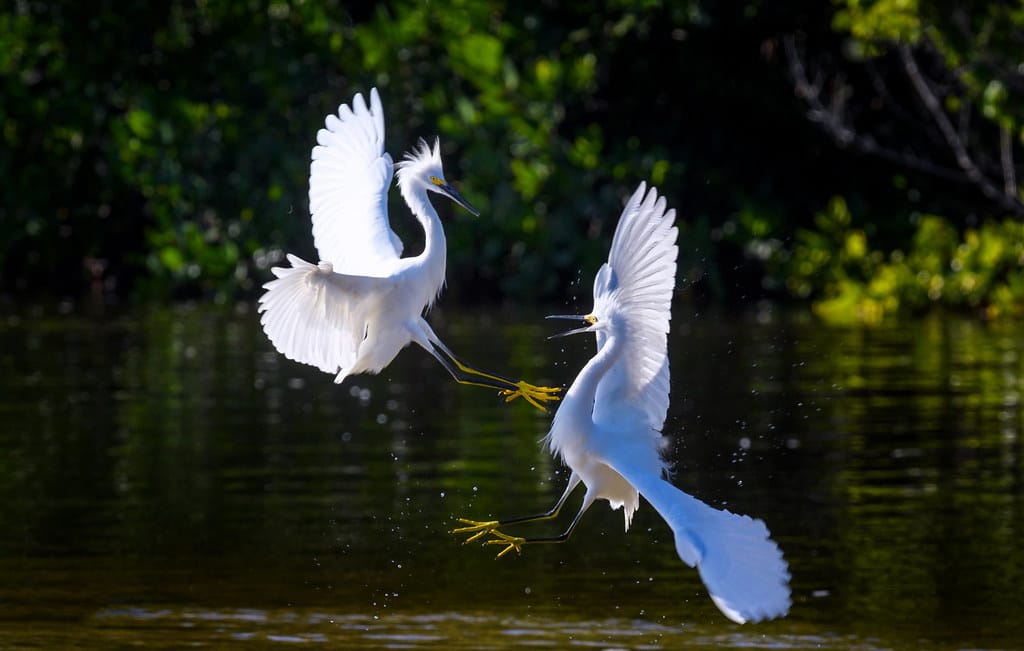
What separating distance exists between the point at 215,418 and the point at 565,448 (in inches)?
295

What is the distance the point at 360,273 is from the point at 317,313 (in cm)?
51

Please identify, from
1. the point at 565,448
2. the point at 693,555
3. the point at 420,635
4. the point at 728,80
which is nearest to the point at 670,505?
the point at 693,555

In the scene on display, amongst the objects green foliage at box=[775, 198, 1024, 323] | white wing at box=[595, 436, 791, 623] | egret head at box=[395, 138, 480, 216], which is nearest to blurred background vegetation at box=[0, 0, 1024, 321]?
green foliage at box=[775, 198, 1024, 323]

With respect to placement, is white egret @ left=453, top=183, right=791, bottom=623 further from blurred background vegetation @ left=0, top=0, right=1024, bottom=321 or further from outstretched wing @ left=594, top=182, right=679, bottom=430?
blurred background vegetation @ left=0, top=0, right=1024, bottom=321

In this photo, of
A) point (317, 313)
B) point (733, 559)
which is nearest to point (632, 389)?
point (317, 313)

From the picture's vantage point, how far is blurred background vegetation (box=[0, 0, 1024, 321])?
25.1 metres

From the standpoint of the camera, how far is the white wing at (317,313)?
288 inches

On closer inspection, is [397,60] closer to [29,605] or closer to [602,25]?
[602,25]

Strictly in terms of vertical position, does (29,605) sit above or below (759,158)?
below

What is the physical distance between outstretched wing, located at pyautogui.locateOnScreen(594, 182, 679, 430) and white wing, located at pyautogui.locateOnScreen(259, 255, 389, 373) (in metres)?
0.96

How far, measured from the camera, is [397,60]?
26766mm

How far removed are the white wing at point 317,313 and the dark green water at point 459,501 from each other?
4.11 feet

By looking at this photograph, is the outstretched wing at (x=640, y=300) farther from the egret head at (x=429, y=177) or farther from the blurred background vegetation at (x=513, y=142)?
the blurred background vegetation at (x=513, y=142)

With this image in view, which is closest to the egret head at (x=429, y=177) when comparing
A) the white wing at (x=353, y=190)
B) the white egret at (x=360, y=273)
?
the white egret at (x=360, y=273)
